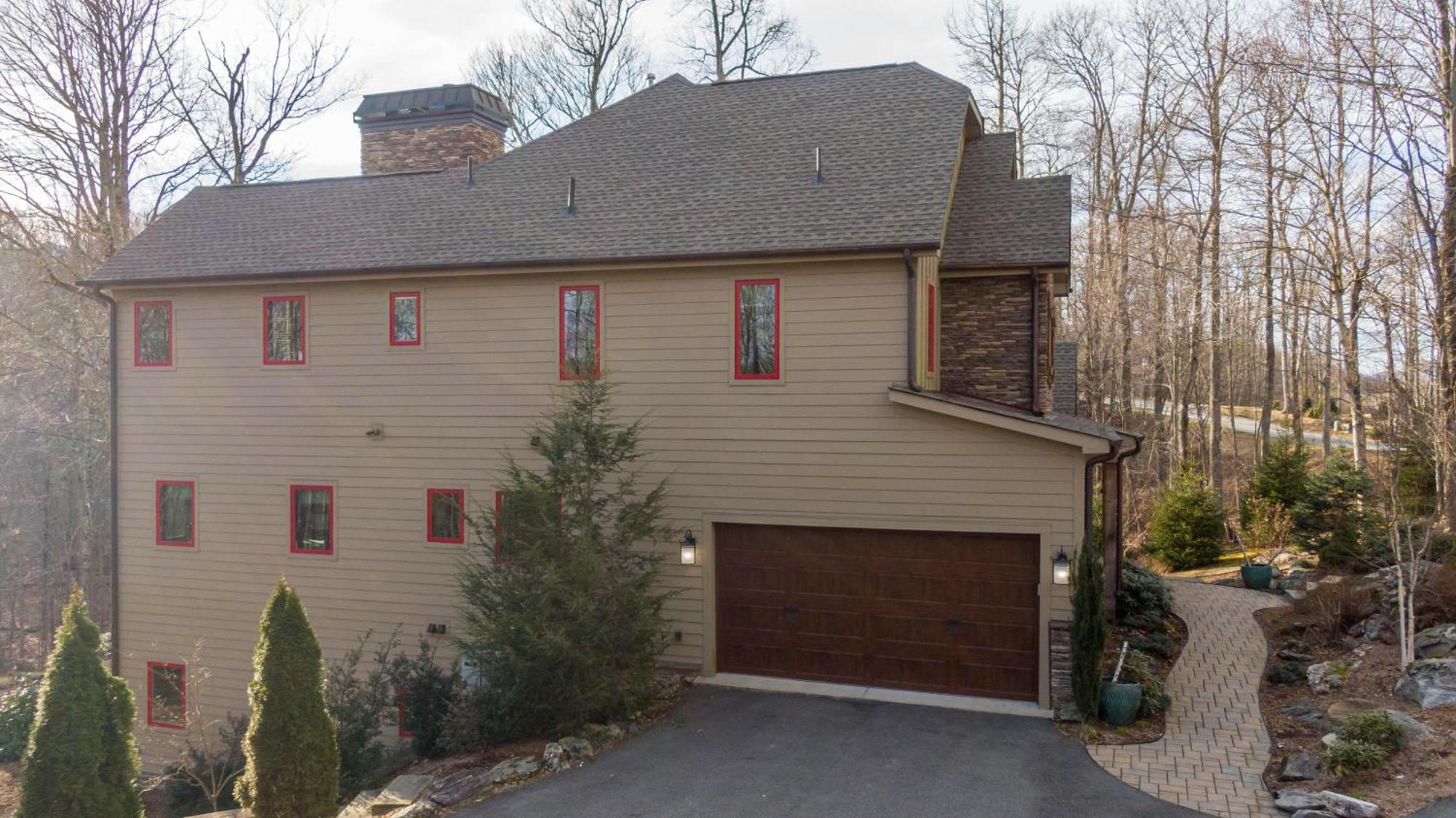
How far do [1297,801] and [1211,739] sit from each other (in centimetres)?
195

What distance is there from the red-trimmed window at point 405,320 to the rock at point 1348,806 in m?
11.7

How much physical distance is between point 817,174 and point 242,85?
1984 centimetres

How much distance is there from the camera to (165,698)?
48.9 ft

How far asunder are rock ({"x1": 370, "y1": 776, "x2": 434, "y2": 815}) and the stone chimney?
10968 millimetres

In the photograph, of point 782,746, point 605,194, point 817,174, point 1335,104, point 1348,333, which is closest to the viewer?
point 782,746

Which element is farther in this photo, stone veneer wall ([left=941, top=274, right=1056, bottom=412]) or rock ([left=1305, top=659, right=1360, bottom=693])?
stone veneer wall ([left=941, top=274, right=1056, bottom=412])

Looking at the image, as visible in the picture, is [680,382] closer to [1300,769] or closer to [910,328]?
[910,328]

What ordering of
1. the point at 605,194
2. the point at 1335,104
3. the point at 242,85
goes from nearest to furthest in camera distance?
the point at 605,194 → the point at 1335,104 → the point at 242,85

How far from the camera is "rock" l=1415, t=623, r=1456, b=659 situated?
1084cm

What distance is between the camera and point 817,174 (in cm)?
1292

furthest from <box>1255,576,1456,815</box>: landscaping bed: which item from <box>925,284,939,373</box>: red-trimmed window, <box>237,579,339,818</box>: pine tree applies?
<box>237,579,339,818</box>: pine tree

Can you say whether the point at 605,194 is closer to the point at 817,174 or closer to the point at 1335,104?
the point at 817,174

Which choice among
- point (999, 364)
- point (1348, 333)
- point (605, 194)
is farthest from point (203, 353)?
point (1348, 333)

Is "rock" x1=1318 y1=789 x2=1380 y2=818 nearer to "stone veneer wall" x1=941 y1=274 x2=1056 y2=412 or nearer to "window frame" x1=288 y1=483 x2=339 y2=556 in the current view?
"stone veneer wall" x1=941 y1=274 x2=1056 y2=412
